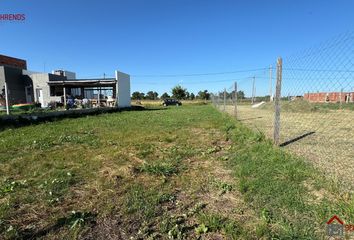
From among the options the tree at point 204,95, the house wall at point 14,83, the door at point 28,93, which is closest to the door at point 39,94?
the door at point 28,93

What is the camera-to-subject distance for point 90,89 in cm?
2811

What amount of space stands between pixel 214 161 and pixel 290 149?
166 centimetres

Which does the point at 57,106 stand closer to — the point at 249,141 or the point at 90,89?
the point at 90,89

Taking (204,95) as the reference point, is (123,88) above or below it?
below

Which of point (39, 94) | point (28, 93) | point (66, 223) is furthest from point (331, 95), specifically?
point (28, 93)

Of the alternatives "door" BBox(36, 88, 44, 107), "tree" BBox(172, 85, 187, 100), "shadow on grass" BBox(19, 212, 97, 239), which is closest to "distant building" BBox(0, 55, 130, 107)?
"door" BBox(36, 88, 44, 107)

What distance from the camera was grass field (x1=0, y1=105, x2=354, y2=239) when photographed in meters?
2.09

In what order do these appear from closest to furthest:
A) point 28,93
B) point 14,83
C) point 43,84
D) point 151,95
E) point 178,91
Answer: point 14,83, point 43,84, point 28,93, point 178,91, point 151,95

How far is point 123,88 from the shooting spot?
79.8 ft

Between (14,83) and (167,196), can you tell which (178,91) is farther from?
(167,196)

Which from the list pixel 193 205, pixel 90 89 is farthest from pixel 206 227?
pixel 90 89

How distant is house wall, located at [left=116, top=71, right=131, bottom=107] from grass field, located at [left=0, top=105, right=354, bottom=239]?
18.5 meters

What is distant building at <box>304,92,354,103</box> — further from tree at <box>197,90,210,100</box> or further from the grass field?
tree at <box>197,90,210,100</box>

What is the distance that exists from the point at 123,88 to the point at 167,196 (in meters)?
22.7
